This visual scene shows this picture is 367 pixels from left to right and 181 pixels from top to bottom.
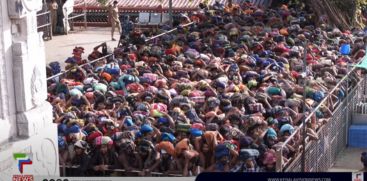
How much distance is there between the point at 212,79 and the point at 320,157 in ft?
11.0

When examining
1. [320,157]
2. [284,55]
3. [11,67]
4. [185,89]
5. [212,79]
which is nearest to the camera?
[11,67]

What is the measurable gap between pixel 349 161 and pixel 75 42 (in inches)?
563

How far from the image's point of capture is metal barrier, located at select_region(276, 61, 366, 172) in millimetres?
10688

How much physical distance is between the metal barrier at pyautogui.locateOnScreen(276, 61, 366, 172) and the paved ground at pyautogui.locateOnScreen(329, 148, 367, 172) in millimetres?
112

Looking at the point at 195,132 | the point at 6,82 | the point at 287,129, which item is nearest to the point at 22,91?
the point at 6,82

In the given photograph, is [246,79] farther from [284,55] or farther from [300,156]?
[300,156]

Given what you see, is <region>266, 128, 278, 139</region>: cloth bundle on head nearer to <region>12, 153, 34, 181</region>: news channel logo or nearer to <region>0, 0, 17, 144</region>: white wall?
<region>12, 153, 34, 181</region>: news channel logo

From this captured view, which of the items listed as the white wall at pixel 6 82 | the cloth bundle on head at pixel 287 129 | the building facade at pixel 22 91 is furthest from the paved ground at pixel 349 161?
the white wall at pixel 6 82

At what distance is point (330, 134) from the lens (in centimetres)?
1270

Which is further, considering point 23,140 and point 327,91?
point 327,91

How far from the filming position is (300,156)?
10812 millimetres

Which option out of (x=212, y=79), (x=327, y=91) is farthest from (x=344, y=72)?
(x=212, y=79)

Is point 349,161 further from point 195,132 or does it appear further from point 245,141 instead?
point 195,132

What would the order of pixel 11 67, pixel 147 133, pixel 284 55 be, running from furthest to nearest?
pixel 284 55, pixel 147 133, pixel 11 67
